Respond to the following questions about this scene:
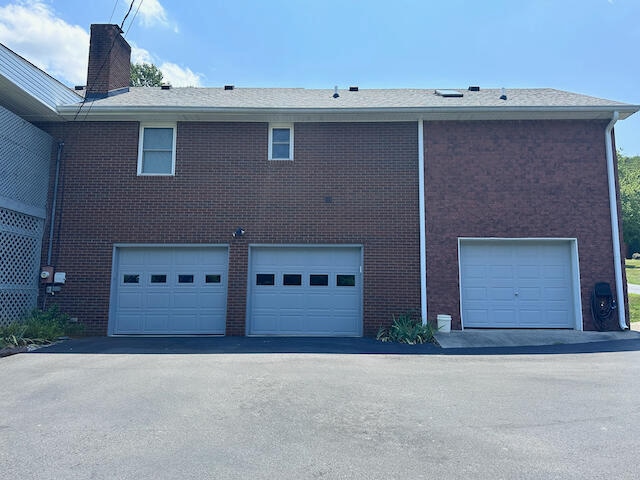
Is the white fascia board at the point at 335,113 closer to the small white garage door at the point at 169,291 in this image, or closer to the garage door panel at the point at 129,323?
the small white garage door at the point at 169,291

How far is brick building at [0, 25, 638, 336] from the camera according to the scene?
10.6m

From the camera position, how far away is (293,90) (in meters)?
14.1

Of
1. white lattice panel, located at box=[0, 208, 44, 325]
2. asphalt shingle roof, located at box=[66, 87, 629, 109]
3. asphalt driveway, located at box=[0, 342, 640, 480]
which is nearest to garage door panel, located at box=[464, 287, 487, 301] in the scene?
asphalt driveway, located at box=[0, 342, 640, 480]

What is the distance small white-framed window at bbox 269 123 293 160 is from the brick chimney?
5381mm

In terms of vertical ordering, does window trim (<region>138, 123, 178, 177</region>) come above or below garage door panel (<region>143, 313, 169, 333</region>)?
above

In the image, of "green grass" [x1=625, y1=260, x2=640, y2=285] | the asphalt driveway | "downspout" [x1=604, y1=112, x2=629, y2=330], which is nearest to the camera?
the asphalt driveway

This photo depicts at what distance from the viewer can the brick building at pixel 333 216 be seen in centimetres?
1056

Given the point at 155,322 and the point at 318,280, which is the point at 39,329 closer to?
the point at 155,322

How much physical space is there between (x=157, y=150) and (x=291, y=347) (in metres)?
6.44

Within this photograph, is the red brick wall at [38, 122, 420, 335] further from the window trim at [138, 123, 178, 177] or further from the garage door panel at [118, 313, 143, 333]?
the garage door panel at [118, 313, 143, 333]

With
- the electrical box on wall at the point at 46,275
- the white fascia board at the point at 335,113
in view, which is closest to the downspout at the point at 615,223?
the white fascia board at the point at 335,113

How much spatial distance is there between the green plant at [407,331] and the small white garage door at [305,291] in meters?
0.77

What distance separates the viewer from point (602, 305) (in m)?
10.3

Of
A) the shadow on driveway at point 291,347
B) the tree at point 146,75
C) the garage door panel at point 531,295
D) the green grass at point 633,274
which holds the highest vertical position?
the tree at point 146,75
